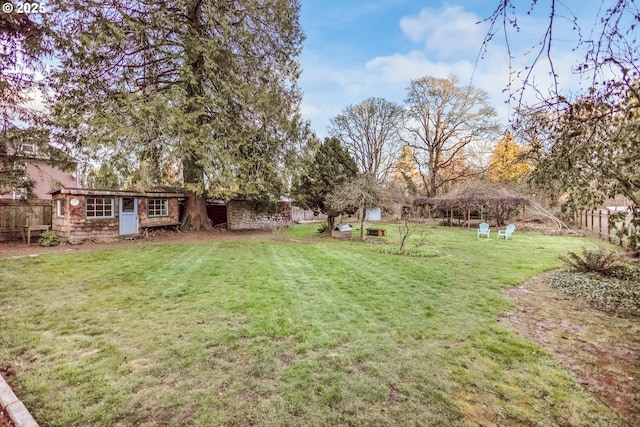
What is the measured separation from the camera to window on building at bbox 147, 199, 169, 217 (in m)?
13.2

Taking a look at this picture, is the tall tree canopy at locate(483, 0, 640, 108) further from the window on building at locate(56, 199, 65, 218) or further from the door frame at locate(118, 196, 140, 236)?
the window on building at locate(56, 199, 65, 218)

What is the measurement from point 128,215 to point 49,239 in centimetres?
261

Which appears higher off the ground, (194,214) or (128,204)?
(128,204)

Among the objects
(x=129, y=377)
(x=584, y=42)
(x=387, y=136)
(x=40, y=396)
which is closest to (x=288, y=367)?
(x=129, y=377)

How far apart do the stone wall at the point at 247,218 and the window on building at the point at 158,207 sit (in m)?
3.69

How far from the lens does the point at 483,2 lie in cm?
290

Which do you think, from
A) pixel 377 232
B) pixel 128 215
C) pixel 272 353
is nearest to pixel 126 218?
pixel 128 215

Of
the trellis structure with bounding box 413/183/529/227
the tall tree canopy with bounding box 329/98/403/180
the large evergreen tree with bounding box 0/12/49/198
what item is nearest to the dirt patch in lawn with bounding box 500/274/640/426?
the large evergreen tree with bounding box 0/12/49/198

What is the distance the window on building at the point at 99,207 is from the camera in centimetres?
1121

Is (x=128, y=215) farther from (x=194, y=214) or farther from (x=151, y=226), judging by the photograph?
(x=194, y=214)

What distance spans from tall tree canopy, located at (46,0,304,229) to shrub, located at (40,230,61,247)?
313 cm

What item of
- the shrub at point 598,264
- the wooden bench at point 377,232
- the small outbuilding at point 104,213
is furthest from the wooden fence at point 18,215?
the shrub at point 598,264

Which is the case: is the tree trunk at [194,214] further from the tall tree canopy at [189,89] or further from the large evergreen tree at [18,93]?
the large evergreen tree at [18,93]

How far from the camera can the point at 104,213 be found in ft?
38.1
